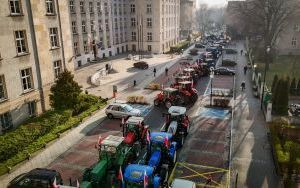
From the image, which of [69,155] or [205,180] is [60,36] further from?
[205,180]

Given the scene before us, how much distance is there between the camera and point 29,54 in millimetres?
25719

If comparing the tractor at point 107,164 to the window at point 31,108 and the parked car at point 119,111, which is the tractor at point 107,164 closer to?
the parked car at point 119,111

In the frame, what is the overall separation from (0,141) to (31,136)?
2335 mm

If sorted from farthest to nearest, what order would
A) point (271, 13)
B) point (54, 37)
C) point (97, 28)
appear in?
point (97, 28) < point (271, 13) < point (54, 37)

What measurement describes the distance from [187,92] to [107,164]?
651 inches

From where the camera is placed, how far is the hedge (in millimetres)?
19078

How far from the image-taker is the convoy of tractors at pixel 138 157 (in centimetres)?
1431

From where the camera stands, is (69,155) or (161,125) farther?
(161,125)

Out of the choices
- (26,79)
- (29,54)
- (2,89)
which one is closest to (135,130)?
(2,89)

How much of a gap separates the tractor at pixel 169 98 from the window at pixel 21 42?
1381 centimetres

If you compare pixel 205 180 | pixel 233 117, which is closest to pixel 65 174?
pixel 205 180

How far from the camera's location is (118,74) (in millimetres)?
47031

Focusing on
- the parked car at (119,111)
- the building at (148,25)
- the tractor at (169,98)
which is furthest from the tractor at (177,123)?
the building at (148,25)

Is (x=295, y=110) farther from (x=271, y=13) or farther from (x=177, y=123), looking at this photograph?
(x=271, y=13)
